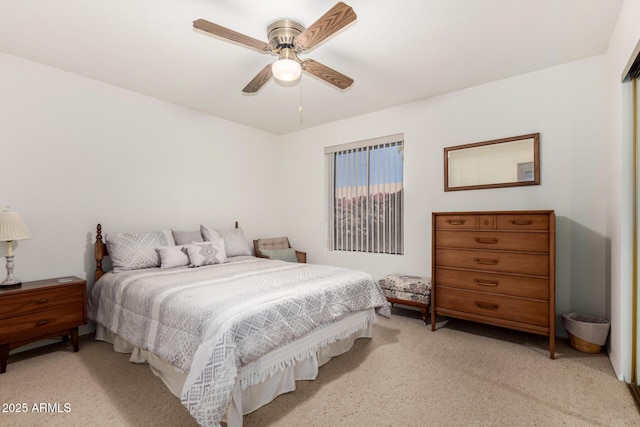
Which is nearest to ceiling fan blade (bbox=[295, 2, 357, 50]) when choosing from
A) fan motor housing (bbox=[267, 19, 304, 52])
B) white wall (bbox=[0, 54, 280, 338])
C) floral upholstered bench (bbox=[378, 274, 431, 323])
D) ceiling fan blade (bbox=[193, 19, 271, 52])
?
fan motor housing (bbox=[267, 19, 304, 52])

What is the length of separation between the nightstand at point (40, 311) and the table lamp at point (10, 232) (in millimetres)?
108

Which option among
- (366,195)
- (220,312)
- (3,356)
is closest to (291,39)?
(220,312)

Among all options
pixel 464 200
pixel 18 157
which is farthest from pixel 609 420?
pixel 18 157

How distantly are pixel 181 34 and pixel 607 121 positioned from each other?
3.63 meters

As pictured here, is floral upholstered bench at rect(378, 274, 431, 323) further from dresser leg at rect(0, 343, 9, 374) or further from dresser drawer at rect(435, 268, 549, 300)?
dresser leg at rect(0, 343, 9, 374)

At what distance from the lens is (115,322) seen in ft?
8.51

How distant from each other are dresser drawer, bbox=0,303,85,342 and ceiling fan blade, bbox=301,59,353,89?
2.82 meters

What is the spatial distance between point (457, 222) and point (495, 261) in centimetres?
48

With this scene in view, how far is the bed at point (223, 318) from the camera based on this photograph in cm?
165

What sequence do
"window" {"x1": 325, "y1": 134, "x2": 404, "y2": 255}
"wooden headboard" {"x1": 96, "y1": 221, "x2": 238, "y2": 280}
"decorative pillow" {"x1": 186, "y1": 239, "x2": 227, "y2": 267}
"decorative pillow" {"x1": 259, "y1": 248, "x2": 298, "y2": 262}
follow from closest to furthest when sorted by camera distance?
"wooden headboard" {"x1": 96, "y1": 221, "x2": 238, "y2": 280} → "decorative pillow" {"x1": 186, "y1": 239, "x2": 227, "y2": 267} → "window" {"x1": 325, "y1": 134, "x2": 404, "y2": 255} → "decorative pillow" {"x1": 259, "y1": 248, "x2": 298, "y2": 262}

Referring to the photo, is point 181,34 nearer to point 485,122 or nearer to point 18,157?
point 18,157

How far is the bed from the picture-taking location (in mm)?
1649

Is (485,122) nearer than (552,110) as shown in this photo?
No

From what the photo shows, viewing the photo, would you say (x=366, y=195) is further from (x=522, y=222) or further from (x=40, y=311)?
(x=40, y=311)
